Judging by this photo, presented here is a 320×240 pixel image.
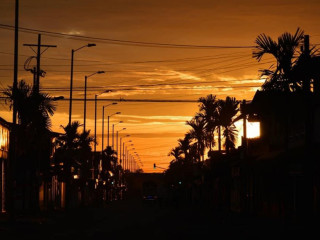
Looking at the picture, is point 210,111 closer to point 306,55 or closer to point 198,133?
Result: point 198,133

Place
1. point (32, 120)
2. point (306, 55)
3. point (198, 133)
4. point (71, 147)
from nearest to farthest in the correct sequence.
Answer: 1. point (306, 55)
2. point (32, 120)
3. point (71, 147)
4. point (198, 133)

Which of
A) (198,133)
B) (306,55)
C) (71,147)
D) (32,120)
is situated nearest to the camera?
(306,55)

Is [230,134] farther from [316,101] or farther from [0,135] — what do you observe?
[316,101]

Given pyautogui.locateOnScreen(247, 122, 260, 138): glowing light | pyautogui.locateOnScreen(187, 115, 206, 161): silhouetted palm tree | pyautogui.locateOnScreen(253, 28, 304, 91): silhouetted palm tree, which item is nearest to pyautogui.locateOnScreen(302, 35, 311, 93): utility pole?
pyautogui.locateOnScreen(253, 28, 304, 91): silhouetted palm tree

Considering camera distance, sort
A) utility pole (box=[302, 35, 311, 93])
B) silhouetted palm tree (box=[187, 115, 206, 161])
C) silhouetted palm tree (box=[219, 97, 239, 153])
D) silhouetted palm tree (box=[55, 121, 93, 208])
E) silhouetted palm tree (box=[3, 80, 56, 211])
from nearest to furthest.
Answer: utility pole (box=[302, 35, 311, 93]) → silhouetted palm tree (box=[3, 80, 56, 211]) → silhouetted palm tree (box=[55, 121, 93, 208]) → silhouetted palm tree (box=[219, 97, 239, 153]) → silhouetted palm tree (box=[187, 115, 206, 161])

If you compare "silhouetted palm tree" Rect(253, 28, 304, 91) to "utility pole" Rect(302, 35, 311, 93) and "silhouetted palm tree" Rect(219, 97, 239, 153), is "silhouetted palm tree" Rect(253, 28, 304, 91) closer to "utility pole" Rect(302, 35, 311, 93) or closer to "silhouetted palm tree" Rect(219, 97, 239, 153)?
"utility pole" Rect(302, 35, 311, 93)

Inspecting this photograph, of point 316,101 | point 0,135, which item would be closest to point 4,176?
point 0,135

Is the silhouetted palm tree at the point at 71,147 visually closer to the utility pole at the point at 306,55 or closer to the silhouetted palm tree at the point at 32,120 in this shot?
the silhouetted palm tree at the point at 32,120

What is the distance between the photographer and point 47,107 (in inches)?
1661

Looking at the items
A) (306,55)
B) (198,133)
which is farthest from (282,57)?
(198,133)

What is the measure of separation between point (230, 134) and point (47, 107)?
3843 centimetres

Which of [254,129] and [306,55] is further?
[254,129]

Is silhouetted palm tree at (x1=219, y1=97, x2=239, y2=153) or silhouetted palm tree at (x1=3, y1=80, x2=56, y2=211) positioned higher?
silhouetted palm tree at (x1=219, y1=97, x2=239, y2=153)

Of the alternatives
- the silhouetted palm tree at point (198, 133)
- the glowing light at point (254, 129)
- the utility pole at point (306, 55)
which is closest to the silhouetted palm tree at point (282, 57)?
the utility pole at point (306, 55)
